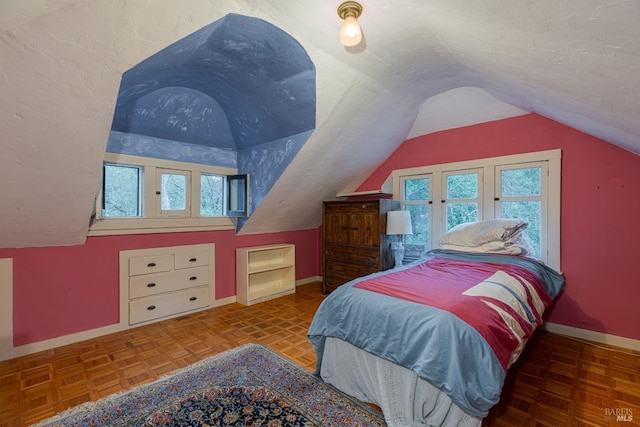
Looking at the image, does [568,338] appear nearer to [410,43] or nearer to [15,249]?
[410,43]

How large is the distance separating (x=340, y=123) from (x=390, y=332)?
1976 millimetres

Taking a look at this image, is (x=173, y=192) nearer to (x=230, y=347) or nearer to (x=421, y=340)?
(x=230, y=347)

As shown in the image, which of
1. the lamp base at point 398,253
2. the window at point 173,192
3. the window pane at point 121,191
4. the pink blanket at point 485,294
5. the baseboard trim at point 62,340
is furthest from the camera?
the lamp base at point 398,253

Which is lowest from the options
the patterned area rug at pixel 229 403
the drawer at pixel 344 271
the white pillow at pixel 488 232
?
the patterned area rug at pixel 229 403

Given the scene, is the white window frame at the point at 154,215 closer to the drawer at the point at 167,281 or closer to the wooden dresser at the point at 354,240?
the drawer at the point at 167,281

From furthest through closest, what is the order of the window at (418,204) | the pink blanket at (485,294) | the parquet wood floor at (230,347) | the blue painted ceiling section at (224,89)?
the window at (418,204) → the blue painted ceiling section at (224,89) → the parquet wood floor at (230,347) → the pink blanket at (485,294)

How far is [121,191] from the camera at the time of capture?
282 cm

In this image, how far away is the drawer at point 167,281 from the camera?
9.21 feet

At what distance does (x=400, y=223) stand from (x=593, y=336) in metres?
1.97

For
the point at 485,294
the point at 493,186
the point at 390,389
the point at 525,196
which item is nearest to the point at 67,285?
the point at 390,389

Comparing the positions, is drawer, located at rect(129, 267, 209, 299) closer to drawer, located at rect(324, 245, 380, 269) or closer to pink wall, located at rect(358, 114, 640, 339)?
drawer, located at rect(324, 245, 380, 269)

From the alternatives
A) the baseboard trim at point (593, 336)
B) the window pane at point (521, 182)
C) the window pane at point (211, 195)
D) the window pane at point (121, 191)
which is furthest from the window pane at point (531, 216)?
the window pane at point (121, 191)

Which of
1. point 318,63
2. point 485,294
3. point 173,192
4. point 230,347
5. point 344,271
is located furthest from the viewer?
point 344,271

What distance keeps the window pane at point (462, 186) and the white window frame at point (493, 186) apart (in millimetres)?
83
